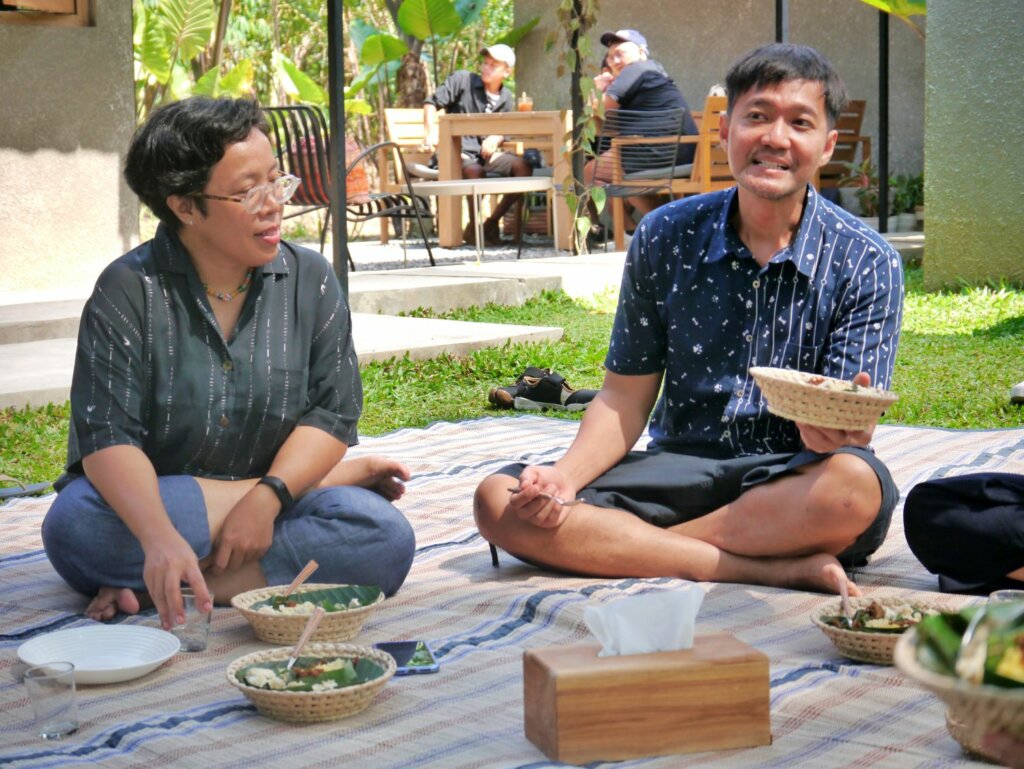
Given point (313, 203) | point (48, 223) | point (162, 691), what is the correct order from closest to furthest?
point (162, 691), point (48, 223), point (313, 203)

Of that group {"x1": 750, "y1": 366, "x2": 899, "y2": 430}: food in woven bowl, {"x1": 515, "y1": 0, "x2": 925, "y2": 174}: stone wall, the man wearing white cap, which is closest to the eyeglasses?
{"x1": 750, "y1": 366, "x2": 899, "y2": 430}: food in woven bowl

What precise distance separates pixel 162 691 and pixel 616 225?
9121 mm

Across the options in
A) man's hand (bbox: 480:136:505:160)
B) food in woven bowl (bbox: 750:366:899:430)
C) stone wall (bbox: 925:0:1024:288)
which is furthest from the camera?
man's hand (bbox: 480:136:505:160)

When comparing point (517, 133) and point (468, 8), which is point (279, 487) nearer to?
point (517, 133)

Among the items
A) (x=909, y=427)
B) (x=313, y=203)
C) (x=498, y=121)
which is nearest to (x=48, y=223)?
(x=313, y=203)

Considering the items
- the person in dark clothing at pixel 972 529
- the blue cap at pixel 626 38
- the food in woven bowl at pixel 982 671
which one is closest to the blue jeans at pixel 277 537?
the person in dark clothing at pixel 972 529

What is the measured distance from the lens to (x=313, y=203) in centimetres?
866

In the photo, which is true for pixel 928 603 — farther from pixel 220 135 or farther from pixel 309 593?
pixel 220 135

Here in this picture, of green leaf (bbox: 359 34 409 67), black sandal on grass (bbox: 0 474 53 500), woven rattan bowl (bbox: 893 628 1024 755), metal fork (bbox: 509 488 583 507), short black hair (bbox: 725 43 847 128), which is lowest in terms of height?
black sandal on grass (bbox: 0 474 53 500)

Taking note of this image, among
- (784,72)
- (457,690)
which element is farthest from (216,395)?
(784,72)

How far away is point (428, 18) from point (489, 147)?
211cm

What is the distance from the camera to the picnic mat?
235cm

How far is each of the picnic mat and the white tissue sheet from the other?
0.19 meters

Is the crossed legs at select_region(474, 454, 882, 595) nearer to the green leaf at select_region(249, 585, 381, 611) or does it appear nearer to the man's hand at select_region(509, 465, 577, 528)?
the man's hand at select_region(509, 465, 577, 528)
